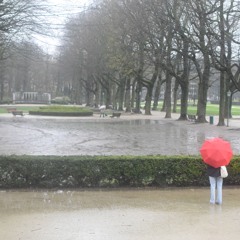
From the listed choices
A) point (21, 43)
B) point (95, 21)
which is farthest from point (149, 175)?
point (95, 21)

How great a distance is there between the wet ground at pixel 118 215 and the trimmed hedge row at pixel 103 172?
416 millimetres

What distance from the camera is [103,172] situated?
34.2 ft

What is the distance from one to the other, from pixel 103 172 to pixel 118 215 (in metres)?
2.70

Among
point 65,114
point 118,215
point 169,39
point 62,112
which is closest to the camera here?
point 118,215

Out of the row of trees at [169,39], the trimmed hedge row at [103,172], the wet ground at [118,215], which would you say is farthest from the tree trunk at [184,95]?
the wet ground at [118,215]

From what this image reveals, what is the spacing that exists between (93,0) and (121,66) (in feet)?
38.4

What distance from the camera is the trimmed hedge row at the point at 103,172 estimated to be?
1025 cm

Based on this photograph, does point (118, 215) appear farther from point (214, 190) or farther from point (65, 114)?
point (65, 114)

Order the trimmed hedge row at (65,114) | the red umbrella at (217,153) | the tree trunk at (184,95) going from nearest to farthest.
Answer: the red umbrella at (217,153)
the tree trunk at (184,95)
the trimmed hedge row at (65,114)

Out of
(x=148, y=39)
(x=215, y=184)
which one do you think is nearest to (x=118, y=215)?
(x=215, y=184)

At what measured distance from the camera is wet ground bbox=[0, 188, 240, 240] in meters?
6.55

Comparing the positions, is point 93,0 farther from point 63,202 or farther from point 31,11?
point 63,202

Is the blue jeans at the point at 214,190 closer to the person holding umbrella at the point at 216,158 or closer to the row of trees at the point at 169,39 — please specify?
the person holding umbrella at the point at 216,158

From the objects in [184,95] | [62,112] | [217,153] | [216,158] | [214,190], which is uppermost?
[184,95]
